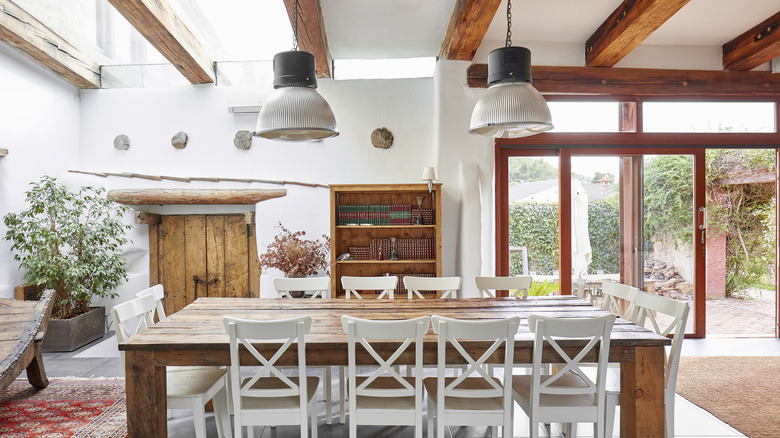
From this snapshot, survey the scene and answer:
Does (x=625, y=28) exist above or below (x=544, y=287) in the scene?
above

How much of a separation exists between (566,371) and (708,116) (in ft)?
14.4

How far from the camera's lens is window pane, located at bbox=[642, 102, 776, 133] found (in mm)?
5137

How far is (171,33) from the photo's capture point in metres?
4.21

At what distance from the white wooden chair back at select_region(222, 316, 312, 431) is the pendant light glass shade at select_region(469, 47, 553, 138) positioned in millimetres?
1448

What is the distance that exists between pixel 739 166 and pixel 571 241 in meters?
Result: 2.11

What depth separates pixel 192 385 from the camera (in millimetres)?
2547

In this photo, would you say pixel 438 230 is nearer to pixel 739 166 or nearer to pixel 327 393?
pixel 327 393


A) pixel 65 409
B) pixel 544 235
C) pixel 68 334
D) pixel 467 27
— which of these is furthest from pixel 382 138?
pixel 68 334

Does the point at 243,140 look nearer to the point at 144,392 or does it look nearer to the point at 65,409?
the point at 65,409

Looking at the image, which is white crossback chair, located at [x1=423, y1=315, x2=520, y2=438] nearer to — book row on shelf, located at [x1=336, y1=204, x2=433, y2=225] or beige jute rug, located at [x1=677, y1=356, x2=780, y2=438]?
beige jute rug, located at [x1=677, y1=356, x2=780, y2=438]

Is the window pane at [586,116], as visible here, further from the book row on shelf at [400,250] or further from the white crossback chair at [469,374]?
the white crossback chair at [469,374]

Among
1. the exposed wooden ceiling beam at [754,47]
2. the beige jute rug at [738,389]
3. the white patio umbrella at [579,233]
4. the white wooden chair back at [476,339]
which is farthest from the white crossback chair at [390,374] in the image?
the exposed wooden ceiling beam at [754,47]

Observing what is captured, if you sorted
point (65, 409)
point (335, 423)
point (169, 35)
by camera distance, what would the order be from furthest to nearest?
point (169, 35)
point (65, 409)
point (335, 423)

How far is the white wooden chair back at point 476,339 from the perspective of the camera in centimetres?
215
